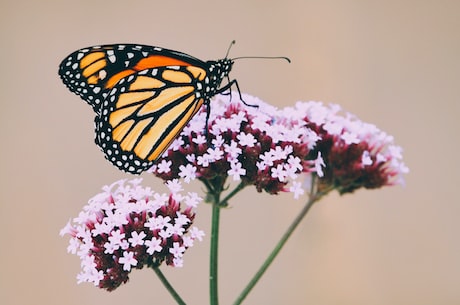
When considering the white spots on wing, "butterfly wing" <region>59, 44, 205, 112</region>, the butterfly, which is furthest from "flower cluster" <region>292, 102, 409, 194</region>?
the white spots on wing

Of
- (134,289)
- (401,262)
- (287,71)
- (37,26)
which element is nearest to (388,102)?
(287,71)

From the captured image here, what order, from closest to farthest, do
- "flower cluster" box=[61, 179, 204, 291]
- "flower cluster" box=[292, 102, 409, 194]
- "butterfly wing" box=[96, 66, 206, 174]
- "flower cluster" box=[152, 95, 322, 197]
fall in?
"flower cluster" box=[61, 179, 204, 291]
"flower cluster" box=[152, 95, 322, 197]
"butterfly wing" box=[96, 66, 206, 174]
"flower cluster" box=[292, 102, 409, 194]

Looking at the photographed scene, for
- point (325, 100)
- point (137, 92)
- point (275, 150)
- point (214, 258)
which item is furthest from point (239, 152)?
point (325, 100)

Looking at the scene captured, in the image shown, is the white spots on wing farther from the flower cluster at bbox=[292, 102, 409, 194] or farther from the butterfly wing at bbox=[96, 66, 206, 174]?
the flower cluster at bbox=[292, 102, 409, 194]


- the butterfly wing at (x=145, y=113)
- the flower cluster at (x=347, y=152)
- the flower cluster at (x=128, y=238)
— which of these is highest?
the flower cluster at (x=347, y=152)

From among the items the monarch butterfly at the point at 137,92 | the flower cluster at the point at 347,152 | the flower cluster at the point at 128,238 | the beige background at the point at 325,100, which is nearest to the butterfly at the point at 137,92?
the monarch butterfly at the point at 137,92

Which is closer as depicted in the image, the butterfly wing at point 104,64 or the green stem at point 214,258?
the green stem at point 214,258

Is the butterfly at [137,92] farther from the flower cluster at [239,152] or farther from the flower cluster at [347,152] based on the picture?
the flower cluster at [347,152]

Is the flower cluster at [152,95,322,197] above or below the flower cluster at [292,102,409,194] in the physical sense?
below

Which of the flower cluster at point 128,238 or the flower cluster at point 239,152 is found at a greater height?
the flower cluster at point 239,152
